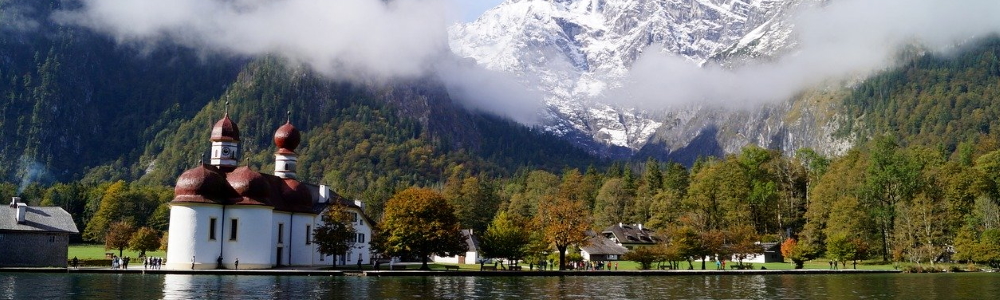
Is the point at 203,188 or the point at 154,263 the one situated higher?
the point at 203,188

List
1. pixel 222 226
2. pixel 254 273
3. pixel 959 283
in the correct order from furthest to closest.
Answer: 1. pixel 222 226
2. pixel 254 273
3. pixel 959 283

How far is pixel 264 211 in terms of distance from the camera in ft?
291

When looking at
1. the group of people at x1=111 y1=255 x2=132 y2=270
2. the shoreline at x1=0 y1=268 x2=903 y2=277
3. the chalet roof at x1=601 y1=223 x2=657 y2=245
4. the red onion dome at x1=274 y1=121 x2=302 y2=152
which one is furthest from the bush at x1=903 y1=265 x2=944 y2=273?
the group of people at x1=111 y1=255 x2=132 y2=270

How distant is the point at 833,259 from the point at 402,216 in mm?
51140

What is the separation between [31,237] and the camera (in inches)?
3396

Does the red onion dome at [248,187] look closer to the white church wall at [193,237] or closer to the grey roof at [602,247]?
the white church wall at [193,237]

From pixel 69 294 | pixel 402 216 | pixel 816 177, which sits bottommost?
pixel 69 294

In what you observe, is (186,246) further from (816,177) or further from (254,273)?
(816,177)

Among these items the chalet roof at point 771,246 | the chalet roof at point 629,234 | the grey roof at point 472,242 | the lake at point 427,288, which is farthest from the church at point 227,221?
the chalet roof at point 771,246

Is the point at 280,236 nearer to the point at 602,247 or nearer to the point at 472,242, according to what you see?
the point at 472,242

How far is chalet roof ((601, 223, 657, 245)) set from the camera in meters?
146

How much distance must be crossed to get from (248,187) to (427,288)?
31.0 m

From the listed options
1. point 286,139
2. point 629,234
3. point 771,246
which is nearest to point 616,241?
point 629,234

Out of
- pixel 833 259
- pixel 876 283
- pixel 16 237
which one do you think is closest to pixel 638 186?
pixel 833 259
